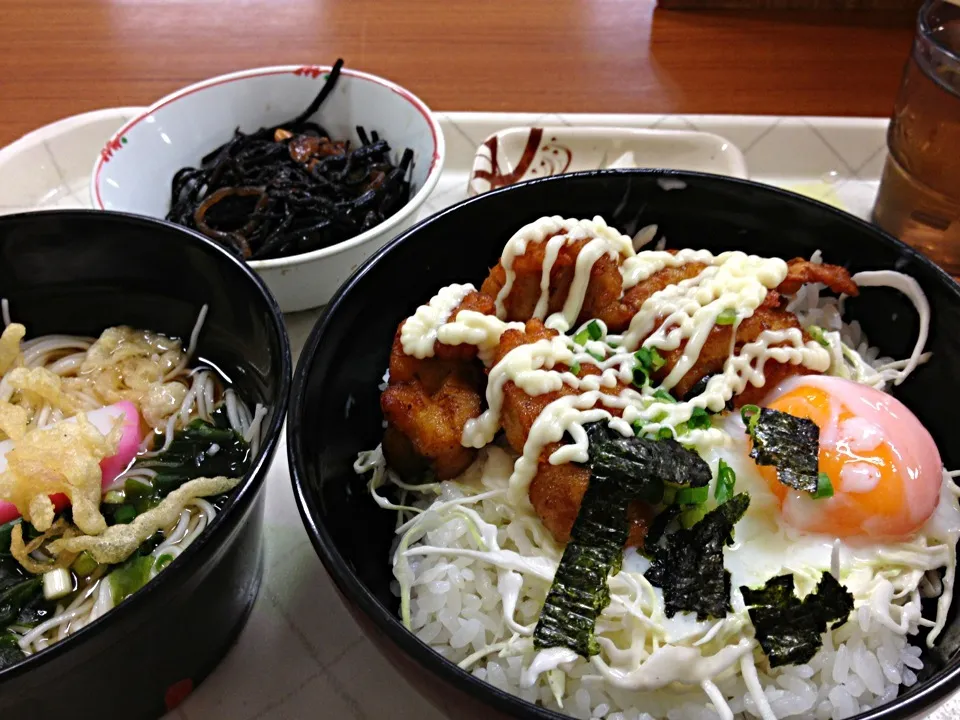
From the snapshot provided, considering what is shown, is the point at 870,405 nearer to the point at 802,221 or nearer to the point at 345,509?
the point at 802,221

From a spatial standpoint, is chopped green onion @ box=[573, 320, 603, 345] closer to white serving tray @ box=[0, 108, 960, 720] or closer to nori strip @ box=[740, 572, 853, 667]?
nori strip @ box=[740, 572, 853, 667]

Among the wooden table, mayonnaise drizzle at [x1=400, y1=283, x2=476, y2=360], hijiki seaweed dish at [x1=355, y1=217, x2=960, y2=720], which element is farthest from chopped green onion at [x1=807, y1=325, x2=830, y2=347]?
the wooden table

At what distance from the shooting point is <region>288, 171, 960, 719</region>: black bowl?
1171 mm

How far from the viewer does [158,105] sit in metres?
2.18

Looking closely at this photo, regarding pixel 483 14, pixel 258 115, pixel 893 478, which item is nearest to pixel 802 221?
pixel 893 478

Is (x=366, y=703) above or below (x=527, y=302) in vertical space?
below

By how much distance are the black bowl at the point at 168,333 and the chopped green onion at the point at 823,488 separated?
836mm

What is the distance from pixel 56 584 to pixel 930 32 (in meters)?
2.33

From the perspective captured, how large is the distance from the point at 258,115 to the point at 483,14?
1283mm

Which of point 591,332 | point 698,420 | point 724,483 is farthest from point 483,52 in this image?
point 724,483

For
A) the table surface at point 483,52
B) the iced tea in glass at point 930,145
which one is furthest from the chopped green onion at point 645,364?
the table surface at point 483,52

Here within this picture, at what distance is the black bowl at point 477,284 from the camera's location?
3.84 feet

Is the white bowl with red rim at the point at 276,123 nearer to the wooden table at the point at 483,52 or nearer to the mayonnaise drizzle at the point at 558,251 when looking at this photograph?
the wooden table at the point at 483,52

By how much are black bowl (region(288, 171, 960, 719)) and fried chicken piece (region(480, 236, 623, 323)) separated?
0.50 ft
